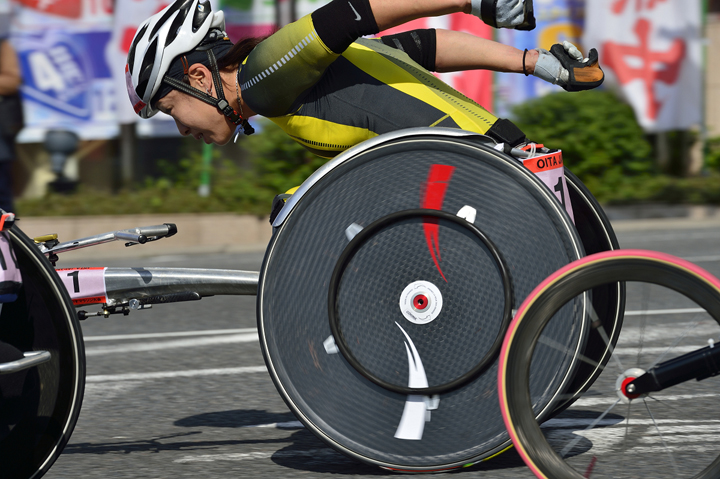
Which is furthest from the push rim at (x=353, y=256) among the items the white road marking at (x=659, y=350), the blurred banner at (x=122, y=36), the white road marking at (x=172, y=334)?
the blurred banner at (x=122, y=36)

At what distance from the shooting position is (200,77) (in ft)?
9.87

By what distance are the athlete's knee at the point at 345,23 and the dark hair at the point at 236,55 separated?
409 mm

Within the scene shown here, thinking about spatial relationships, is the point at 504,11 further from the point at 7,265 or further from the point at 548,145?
the point at 548,145

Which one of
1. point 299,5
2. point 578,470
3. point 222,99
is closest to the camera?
point 578,470

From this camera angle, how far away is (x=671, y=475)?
258 cm

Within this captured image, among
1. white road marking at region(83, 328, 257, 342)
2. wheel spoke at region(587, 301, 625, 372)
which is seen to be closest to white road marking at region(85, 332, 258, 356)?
white road marking at region(83, 328, 257, 342)

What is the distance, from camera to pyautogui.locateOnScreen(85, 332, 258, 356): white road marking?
17.0 feet

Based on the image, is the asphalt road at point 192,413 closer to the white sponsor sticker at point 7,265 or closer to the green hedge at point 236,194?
the white sponsor sticker at point 7,265

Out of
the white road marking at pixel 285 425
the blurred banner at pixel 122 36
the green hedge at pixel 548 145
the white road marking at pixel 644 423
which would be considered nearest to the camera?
the white road marking at pixel 644 423

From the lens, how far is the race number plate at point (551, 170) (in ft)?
9.00

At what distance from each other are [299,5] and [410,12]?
11312mm

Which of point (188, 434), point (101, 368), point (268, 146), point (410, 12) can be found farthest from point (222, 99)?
point (268, 146)

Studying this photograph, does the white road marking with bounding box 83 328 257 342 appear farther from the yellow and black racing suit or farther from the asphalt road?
the yellow and black racing suit

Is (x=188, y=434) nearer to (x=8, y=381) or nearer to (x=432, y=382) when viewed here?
(x=8, y=381)
